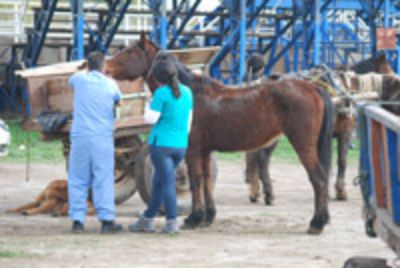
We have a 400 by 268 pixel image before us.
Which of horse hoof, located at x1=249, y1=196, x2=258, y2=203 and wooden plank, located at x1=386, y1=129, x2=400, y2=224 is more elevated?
wooden plank, located at x1=386, y1=129, x2=400, y2=224

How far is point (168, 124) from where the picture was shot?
10984 millimetres

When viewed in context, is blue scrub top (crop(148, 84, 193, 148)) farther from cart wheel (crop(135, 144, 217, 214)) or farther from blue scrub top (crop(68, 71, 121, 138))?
cart wheel (crop(135, 144, 217, 214))

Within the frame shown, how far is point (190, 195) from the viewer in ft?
42.9

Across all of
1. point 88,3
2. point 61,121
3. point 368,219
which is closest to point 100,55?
point 61,121

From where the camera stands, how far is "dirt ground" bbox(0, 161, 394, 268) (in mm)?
9445

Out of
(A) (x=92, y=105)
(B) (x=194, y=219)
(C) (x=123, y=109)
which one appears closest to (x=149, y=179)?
(C) (x=123, y=109)

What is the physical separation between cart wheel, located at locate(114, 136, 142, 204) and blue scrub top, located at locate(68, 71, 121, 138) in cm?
195

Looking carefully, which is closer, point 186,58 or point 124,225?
point 124,225

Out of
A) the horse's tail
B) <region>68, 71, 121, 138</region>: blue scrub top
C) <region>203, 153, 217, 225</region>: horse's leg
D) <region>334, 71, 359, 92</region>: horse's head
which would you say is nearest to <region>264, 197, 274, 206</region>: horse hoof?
<region>334, 71, 359, 92</region>: horse's head

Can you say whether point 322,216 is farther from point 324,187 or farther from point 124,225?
point 124,225

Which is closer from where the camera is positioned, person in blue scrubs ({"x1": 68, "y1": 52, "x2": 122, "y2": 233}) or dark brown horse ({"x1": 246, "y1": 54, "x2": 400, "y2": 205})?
person in blue scrubs ({"x1": 68, "y1": 52, "x2": 122, "y2": 233})

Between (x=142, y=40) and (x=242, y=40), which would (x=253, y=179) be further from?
(x=242, y=40)

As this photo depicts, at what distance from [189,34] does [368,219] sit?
A: 71.3 ft

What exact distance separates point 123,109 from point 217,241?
8.69 feet
